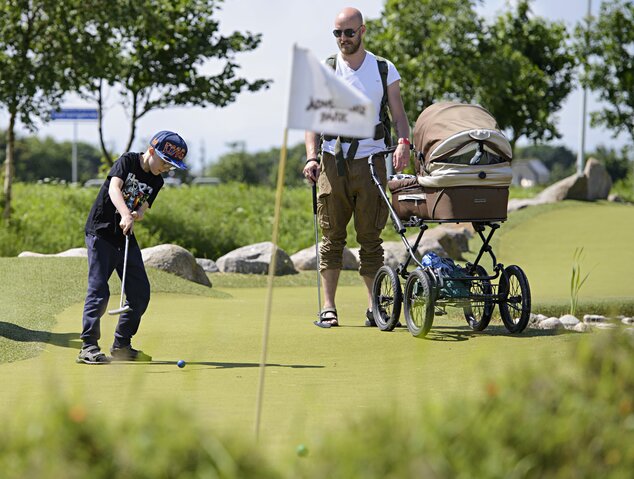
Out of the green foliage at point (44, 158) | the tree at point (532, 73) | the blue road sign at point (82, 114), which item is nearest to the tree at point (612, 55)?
the tree at point (532, 73)

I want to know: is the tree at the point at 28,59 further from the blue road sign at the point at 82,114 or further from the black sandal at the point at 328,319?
the black sandal at the point at 328,319

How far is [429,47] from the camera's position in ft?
100

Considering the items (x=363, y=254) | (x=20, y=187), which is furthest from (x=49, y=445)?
(x=20, y=187)

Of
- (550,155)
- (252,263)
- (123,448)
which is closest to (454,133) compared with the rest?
(123,448)

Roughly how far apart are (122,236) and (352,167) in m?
2.15

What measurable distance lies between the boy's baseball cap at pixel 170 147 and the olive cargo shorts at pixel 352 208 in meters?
1.83

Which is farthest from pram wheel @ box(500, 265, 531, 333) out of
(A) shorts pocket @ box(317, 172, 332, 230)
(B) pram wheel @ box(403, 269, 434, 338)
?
(A) shorts pocket @ box(317, 172, 332, 230)

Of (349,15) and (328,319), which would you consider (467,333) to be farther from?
(349,15)

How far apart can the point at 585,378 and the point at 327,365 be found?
3.74m

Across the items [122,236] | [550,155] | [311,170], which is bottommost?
[122,236]

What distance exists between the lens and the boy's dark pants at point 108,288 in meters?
7.86

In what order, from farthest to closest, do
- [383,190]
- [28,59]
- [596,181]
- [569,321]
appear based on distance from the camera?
[596,181]
[28,59]
[569,321]
[383,190]

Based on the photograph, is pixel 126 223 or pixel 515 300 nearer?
pixel 126 223

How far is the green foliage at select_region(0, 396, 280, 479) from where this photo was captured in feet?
9.96
